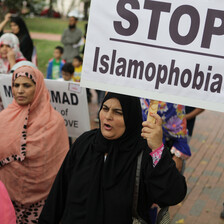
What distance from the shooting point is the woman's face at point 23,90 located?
4031mm

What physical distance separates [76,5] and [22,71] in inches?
1434

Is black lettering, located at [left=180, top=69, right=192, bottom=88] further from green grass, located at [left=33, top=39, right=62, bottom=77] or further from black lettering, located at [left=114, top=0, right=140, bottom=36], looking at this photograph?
green grass, located at [left=33, top=39, right=62, bottom=77]

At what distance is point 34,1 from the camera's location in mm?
27188

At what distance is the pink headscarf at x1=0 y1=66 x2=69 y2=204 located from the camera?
3926 mm

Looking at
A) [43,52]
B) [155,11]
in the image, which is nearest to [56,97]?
[155,11]

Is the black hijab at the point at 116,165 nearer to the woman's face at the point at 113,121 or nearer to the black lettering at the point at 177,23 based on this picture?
the woman's face at the point at 113,121

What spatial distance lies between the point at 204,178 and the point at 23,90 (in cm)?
352

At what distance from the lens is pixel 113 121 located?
8.96 ft

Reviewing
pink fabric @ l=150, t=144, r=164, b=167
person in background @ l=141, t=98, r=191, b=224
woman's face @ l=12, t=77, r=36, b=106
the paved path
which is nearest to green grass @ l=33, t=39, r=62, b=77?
the paved path

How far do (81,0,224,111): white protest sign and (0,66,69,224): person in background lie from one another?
1.67m

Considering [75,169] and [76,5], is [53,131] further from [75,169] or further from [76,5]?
[76,5]

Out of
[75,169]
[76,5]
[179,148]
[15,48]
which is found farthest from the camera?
[76,5]

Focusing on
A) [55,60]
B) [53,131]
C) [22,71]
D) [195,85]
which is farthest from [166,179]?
[55,60]

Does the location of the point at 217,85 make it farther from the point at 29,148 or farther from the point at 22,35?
the point at 22,35
